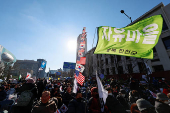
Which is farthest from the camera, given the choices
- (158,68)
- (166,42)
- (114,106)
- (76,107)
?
(158,68)

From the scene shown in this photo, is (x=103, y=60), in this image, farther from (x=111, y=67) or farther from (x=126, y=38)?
(x=126, y=38)

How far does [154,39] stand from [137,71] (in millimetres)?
18967

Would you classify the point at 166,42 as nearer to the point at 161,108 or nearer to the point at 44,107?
the point at 161,108

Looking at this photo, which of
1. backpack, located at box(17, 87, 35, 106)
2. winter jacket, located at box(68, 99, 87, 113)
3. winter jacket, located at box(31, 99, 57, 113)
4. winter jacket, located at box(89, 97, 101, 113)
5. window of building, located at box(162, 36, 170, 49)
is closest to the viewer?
winter jacket, located at box(31, 99, 57, 113)

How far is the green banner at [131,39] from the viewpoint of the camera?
354cm

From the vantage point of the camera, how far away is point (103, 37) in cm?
373

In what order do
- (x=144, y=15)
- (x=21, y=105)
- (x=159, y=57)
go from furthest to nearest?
1. (x=144, y=15)
2. (x=159, y=57)
3. (x=21, y=105)

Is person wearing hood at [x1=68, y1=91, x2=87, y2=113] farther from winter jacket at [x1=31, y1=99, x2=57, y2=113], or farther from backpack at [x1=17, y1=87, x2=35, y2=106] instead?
backpack at [x1=17, y1=87, x2=35, y2=106]

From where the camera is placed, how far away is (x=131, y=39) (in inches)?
149

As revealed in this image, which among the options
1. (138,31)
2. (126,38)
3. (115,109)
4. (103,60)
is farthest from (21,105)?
(103,60)

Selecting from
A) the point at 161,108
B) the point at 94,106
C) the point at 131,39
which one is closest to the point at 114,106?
the point at 94,106

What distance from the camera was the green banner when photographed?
354 cm

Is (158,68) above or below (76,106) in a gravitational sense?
above

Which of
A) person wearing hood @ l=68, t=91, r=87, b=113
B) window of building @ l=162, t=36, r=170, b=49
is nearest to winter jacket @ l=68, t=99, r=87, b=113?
person wearing hood @ l=68, t=91, r=87, b=113
